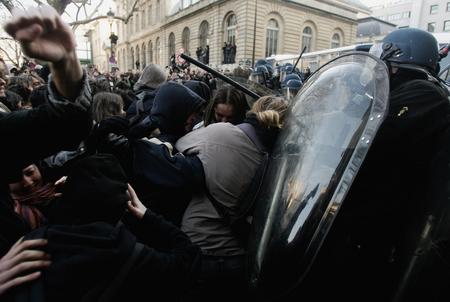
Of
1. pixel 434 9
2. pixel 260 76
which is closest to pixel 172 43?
pixel 260 76

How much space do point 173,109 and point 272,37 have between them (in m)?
29.8

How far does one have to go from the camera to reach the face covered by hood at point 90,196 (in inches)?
42.2

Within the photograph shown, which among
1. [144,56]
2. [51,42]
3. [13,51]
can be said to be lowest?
[51,42]

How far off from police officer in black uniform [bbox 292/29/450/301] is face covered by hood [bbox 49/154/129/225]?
2.57 feet

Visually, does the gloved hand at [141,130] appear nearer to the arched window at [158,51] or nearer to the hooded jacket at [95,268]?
the hooded jacket at [95,268]

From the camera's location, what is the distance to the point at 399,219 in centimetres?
131

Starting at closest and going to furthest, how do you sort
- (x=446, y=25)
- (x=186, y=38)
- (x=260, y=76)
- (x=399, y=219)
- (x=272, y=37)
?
(x=399, y=219) → (x=260, y=76) → (x=272, y=37) → (x=186, y=38) → (x=446, y=25)

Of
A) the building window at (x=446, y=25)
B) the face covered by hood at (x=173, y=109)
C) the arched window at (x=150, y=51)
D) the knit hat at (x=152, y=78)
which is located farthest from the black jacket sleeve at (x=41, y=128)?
the building window at (x=446, y=25)

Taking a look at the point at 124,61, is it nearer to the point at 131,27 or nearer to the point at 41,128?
the point at 131,27

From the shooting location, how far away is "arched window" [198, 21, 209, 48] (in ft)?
105

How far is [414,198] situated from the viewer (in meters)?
1.31

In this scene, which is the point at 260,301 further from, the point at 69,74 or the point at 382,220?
the point at 69,74

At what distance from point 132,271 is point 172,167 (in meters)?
0.54

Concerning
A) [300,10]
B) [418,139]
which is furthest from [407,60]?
[300,10]
